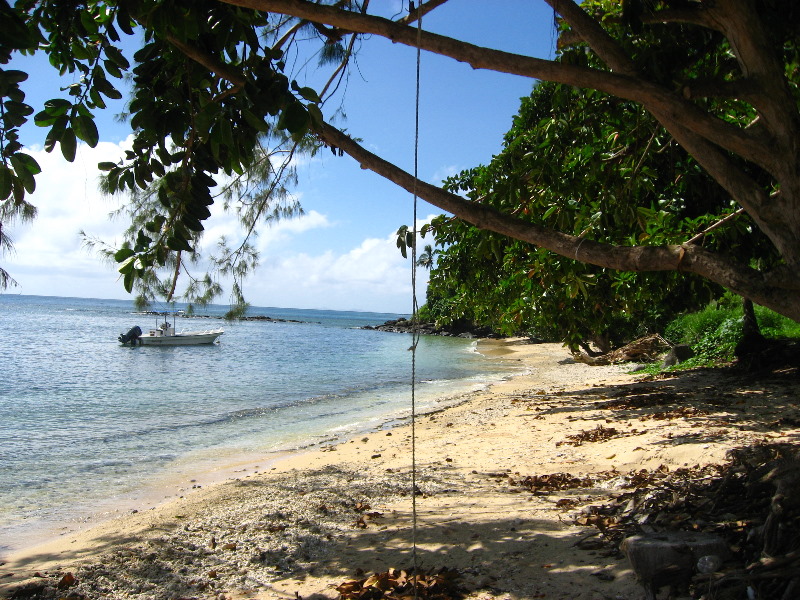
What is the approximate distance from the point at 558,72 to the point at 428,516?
11.4 feet

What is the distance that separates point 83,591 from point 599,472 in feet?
14.2

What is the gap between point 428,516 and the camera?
15.8 feet

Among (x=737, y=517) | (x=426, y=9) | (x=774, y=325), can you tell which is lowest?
(x=737, y=517)

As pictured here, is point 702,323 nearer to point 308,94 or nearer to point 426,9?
point 426,9

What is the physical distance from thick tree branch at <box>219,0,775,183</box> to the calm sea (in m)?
3.44

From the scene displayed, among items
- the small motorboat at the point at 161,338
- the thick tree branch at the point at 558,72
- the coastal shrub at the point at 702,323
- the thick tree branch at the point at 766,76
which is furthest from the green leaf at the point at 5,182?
the small motorboat at the point at 161,338

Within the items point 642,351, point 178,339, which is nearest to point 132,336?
point 178,339

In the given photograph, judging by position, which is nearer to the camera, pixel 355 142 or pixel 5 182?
pixel 5 182

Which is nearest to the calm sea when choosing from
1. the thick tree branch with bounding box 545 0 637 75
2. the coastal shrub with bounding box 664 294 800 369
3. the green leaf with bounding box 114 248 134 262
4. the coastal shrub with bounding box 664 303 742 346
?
the green leaf with bounding box 114 248 134 262

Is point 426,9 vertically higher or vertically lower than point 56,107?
higher

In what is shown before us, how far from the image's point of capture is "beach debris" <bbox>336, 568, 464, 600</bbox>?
3.23 meters

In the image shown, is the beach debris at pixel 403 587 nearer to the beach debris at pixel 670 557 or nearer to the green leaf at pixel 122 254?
the beach debris at pixel 670 557

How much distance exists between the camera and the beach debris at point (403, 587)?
323cm

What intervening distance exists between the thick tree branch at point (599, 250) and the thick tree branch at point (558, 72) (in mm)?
→ 612
